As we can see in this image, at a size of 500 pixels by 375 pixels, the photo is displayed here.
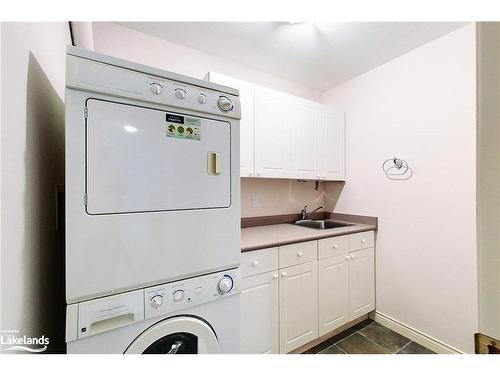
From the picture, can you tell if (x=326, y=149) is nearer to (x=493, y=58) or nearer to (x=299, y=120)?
(x=299, y=120)

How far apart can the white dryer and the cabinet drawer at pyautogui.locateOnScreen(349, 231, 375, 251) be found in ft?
4.56

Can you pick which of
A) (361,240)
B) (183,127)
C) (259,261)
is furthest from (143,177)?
(361,240)

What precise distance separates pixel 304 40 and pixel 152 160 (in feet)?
5.53

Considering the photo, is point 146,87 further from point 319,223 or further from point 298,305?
point 319,223

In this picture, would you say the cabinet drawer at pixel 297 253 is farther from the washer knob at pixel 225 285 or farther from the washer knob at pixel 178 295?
the washer knob at pixel 178 295

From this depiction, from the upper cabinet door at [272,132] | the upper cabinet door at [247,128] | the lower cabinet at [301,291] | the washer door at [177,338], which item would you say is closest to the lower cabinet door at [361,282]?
the lower cabinet at [301,291]

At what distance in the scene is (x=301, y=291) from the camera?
65.9 inches

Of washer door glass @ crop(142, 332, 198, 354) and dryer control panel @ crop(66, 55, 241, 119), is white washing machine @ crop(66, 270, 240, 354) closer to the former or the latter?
washer door glass @ crop(142, 332, 198, 354)

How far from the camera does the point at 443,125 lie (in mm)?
1752

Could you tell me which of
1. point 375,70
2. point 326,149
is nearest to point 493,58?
point 326,149

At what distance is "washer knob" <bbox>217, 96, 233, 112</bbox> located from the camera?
39.9 inches

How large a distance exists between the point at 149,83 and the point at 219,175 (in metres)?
0.46
